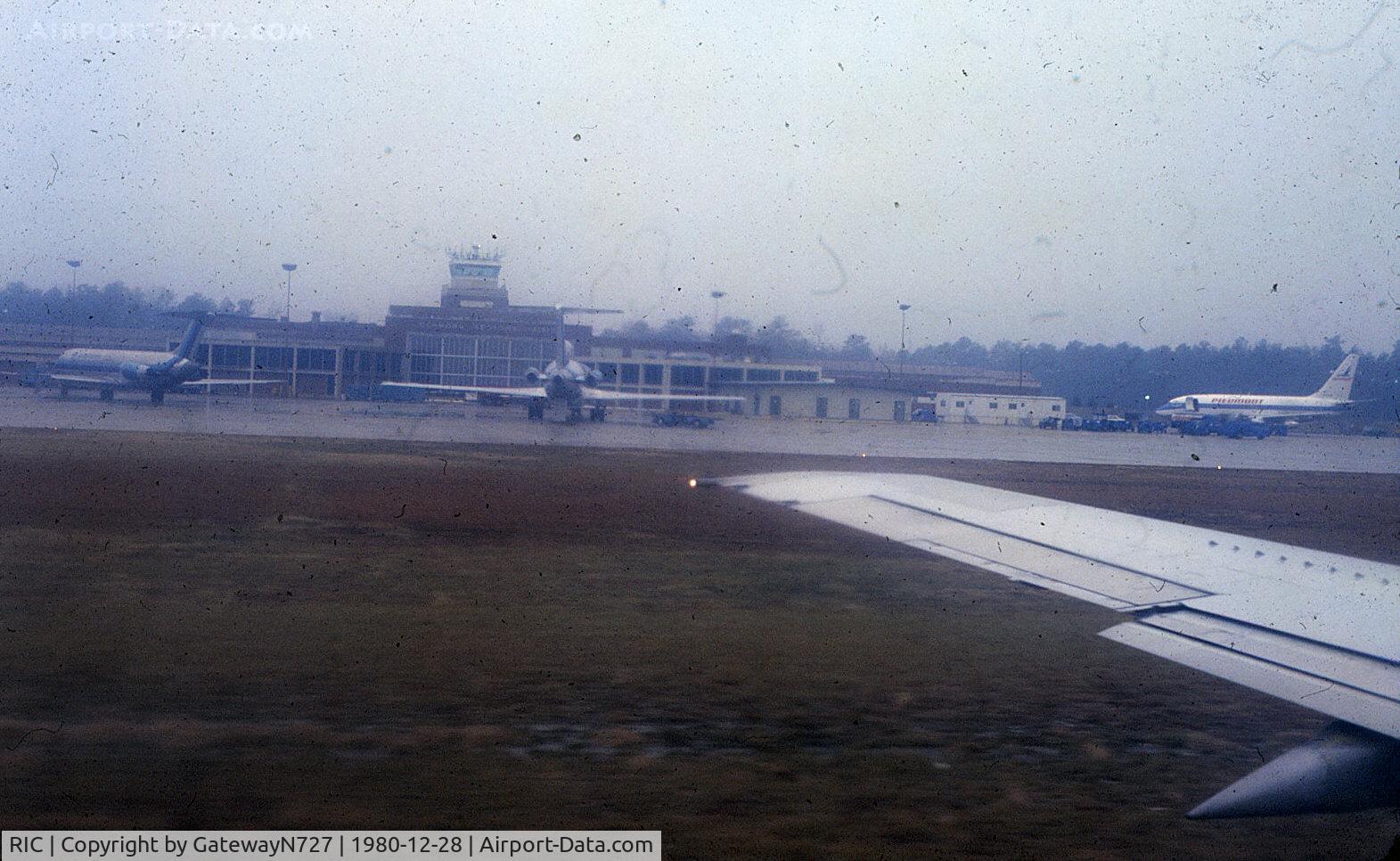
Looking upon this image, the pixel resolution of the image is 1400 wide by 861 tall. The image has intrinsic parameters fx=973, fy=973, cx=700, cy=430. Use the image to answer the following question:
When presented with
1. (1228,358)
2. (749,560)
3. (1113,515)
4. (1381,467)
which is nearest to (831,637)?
(1113,515)

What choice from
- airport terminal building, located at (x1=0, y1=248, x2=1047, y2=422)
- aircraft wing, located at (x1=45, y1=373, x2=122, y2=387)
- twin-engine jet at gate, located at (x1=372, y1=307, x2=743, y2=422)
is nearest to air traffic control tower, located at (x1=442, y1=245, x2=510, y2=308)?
Result: airport terminal building, located at (x1=0, y1=248, x2=1047, y2=422)

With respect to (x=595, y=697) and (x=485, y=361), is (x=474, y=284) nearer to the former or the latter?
(x=485, y=361)

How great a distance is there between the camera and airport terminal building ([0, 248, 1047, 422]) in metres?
20.1

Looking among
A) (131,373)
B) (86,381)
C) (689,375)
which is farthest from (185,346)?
(689,375)

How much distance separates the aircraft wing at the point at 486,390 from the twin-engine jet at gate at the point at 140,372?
18.8 ft

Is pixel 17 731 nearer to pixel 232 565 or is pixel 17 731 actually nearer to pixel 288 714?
pixel 288 714

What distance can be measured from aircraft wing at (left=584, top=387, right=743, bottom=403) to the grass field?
14092mm

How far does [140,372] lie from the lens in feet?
93.8

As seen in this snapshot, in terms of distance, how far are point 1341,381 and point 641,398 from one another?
621 inches

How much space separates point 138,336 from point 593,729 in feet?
83.7

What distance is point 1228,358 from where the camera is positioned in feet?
44.5

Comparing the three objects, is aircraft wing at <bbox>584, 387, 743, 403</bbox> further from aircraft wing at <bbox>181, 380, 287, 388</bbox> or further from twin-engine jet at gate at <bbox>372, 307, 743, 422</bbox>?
aircraft wing at <bbox>181, 380, 287, 388</bbox>

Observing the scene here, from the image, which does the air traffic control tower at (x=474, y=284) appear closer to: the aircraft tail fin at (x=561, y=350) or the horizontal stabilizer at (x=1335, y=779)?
the aircraft tail fin at (x=561, y=350)

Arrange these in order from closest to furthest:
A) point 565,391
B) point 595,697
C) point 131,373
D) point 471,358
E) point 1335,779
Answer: point 1335,779 < point 595,697 < point 471,358 < point 565,391 < point 131,373
